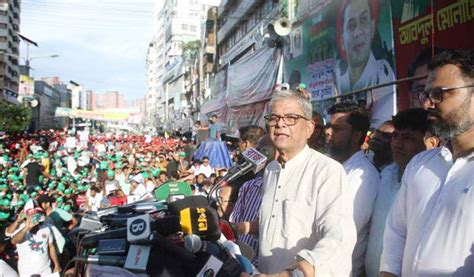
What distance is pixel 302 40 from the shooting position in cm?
1121

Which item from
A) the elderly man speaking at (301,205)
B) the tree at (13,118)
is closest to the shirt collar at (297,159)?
the elderly man speaking at (301,205)

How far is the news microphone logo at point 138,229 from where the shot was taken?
169 centimetres

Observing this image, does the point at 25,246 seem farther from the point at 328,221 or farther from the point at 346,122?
the point at 328,221

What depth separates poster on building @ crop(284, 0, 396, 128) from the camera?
24.0 ft

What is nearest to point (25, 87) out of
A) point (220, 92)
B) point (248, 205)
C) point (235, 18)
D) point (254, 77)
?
point (235, 18)

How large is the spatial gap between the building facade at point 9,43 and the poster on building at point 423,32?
251 feet

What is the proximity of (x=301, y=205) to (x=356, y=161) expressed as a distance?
947 millimetres

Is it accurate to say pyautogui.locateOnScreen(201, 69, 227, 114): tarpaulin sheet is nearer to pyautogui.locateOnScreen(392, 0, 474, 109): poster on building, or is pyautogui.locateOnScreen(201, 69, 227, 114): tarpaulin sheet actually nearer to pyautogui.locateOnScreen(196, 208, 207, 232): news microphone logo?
pyautogui.locateOnScreen(392, 0, 474, 109): poster on building

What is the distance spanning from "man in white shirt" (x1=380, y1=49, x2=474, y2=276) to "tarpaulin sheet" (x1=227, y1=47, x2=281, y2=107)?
1102 centimetres

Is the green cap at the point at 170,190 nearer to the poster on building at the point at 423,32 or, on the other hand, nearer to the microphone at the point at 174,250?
the microphone at the point at 174,250

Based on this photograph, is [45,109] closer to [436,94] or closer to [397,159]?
[397,159]

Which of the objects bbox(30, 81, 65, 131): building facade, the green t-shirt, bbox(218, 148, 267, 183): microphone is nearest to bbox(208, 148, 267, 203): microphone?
bbox(218, 148, 267, 183): microphone

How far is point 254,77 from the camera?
1572 cm

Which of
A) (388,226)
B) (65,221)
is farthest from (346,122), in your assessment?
(65,221)
